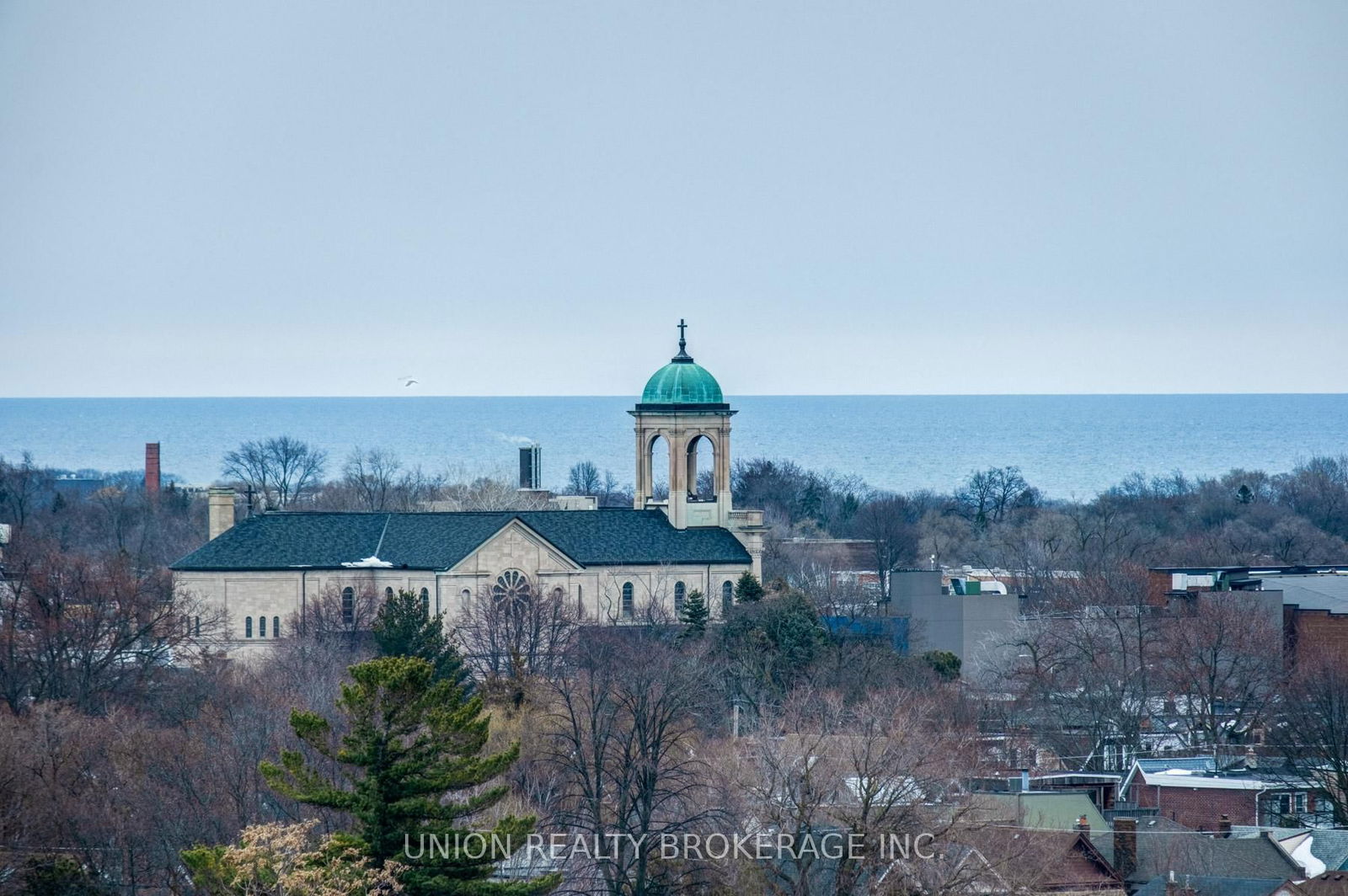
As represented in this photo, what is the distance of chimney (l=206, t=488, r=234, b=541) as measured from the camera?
78562 millimetres

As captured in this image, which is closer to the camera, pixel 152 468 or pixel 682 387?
pixel 682 387

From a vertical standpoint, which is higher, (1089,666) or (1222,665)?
(1089,666)

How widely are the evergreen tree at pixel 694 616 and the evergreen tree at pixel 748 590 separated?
124 centimetres

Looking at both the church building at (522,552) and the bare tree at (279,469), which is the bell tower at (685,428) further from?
the bare tree at (279,469)

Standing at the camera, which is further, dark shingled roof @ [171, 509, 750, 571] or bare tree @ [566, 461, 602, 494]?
bare tree @ [566, 461, 602, 494]

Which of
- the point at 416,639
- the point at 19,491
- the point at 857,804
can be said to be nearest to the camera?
the point at 857,804

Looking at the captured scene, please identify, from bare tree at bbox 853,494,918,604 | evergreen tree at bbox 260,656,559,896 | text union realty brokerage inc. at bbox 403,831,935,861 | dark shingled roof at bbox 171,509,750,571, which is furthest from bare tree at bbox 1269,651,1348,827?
bare tree at bbox 853,494,918,604

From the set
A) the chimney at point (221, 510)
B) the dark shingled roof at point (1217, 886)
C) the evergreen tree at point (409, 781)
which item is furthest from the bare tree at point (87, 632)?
the dark shingled roof at point (1217, 886)

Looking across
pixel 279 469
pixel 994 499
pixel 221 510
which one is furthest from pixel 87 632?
pixel 279 469

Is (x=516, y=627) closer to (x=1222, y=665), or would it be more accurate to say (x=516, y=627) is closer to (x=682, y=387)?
(x=682, y=387)

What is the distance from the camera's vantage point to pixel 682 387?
258ft

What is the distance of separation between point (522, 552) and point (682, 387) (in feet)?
29.7

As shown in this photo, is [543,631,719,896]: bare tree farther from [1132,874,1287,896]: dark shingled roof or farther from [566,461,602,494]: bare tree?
[566,461,602,494]: bare tree

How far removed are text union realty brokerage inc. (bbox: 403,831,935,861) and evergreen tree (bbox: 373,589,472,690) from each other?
18.3 metres
